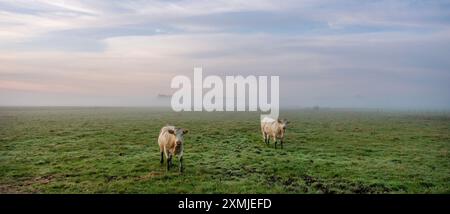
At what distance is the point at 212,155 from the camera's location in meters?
18.4

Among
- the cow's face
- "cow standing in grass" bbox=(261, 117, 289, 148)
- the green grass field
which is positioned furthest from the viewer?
"cow standing in grass" bbox=(261, 117, 289, 148)

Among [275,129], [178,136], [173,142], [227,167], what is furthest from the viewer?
[275,129]

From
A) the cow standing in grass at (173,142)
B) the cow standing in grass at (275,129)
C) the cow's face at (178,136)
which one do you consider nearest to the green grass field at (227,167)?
the cow standing in grass at (173,142)

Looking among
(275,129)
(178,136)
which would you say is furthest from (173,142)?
(275,129)

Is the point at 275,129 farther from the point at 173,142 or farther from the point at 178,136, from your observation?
the point at 178,136

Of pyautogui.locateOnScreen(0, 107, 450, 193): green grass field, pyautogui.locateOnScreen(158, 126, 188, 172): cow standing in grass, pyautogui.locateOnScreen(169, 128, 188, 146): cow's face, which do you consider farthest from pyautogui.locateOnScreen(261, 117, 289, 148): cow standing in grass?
pyautogui.locateOnScreen(169, 128, 188, 146): cow's face

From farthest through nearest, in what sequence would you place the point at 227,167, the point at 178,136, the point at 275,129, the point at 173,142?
the point at 275,129, the point at 227,167, the point at 173,142, the point at 178,136

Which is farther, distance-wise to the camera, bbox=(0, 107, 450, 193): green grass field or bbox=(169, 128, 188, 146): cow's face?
bbox=(169, 128, 188, 146): cow's face

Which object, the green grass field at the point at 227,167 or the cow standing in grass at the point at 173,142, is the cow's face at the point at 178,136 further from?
the green grass field at the point at 227,167

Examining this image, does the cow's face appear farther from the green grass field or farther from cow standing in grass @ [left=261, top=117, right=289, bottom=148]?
cow standing in grass @ [left=261, top=117, right=289, bottom=148]

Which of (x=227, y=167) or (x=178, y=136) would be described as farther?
(x=227, y=167)
